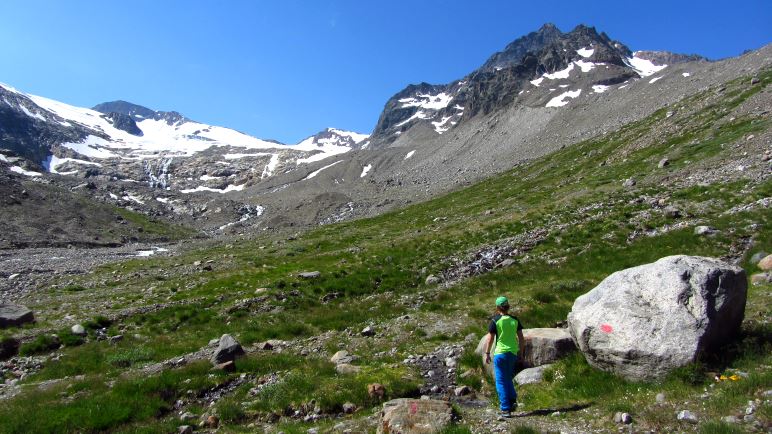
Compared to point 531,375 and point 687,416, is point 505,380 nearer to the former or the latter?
point 531,375

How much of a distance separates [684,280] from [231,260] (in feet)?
127

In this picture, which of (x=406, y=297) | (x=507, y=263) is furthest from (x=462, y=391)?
(x=507, y=263)

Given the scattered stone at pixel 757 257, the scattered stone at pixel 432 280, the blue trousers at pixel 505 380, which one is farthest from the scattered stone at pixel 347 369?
the scattered stone at pixel 757 257

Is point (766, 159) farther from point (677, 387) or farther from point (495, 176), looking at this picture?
point (495, 176)

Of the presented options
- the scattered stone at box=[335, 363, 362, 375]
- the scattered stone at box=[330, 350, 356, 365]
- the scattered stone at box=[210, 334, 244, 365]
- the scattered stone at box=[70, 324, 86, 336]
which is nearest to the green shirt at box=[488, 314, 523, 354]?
the scattered stone at box=[335, 363, 362, 375]

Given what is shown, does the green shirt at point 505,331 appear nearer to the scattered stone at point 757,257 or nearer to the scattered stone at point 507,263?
the scattered stone at point 757,257

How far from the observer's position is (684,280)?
10516 millimetres

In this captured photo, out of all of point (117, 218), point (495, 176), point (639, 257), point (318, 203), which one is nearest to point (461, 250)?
point (639, 257)

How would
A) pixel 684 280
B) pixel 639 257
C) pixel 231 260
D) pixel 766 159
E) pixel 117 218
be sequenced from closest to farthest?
pixel 684 280 < pixel 639 257 < pixel 766 159 < pixel 231 260 < pixel 117 218

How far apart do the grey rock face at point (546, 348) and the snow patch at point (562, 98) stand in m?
133

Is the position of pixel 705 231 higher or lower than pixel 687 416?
higher

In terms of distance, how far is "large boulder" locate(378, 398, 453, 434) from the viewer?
30.0 ft

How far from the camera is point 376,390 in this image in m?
11.8

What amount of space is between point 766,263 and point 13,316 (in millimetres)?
33941
